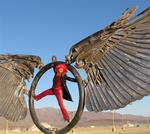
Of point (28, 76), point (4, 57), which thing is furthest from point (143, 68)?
point (4, 57)

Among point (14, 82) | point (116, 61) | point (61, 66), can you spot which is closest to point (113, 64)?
point (116, 61)

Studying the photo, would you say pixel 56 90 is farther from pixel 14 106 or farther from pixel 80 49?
pixel 14 106

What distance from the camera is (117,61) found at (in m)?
4.66

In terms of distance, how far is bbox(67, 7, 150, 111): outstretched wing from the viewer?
441cm

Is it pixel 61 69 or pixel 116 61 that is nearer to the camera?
pixel 116 61

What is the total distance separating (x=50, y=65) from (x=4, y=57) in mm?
1113

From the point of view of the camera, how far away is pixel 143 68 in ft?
14.5

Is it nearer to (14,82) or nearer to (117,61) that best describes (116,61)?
(117,61)

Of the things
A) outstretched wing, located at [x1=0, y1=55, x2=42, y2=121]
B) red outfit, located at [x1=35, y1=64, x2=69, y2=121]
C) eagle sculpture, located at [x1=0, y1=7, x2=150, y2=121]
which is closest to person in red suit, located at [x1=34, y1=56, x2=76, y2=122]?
red outfit, located at [x1=35, y1=64, x2=69, y2=121]

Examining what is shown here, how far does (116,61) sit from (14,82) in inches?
68.4

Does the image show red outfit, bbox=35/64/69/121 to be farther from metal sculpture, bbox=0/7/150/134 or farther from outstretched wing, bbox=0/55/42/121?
outstretched wing, bbox=0/55/42/121

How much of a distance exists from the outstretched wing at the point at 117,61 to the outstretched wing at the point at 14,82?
3.20 ft

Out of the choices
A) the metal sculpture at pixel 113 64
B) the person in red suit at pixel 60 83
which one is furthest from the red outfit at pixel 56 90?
the metal sculpture at pixel 113 64

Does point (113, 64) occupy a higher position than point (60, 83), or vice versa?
point (113, 64)
